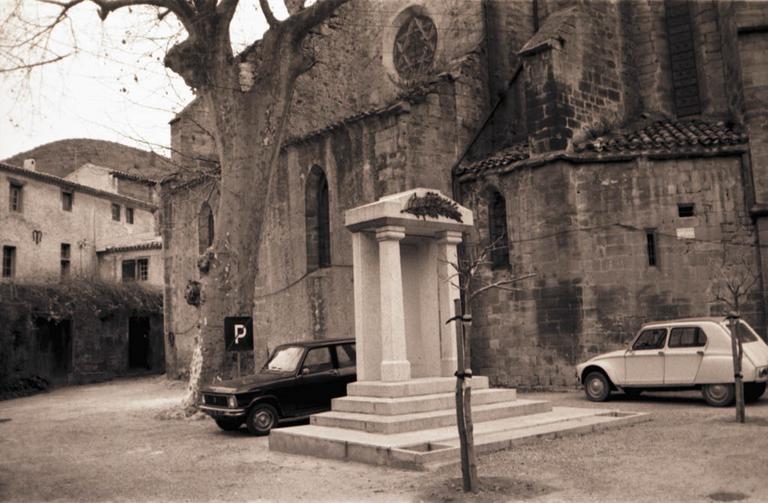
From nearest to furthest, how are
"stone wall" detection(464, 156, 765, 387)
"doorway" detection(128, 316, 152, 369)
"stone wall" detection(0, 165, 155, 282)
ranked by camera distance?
"stone wall" detection(464, 156, 765, 387), "stone wall" detection(0, 165, 155, 282), "doorway" detection(128, 316, 152, 369)

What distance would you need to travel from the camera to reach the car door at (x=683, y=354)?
12039mm

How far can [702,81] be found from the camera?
57.8 ft

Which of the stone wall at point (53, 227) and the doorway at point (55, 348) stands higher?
the stone wall at point (53, 227)

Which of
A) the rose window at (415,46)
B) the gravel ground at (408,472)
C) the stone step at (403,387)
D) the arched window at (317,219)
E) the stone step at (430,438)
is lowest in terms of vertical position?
the gravel ground at (408,472)

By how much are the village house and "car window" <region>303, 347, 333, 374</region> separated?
1559 centimetres

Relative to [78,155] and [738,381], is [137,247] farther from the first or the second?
[738,381]

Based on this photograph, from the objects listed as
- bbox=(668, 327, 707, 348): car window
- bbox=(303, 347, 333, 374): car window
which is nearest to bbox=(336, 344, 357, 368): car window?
bbox=(303, 347, 333, 374): car window

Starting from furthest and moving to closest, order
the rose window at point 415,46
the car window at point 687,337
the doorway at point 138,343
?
the doorway at point 138,343
the rose window at point 415,46
the car window at point 687,337

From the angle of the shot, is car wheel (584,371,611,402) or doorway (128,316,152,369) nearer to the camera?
car wheel (584,371,611,402)

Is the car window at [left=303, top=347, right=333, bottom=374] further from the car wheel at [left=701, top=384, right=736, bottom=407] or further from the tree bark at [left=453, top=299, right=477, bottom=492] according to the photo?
the car wheel at [left=701, top=384, right=736, bottom=407]

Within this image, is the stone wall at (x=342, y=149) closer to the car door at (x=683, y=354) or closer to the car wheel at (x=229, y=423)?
the car door at (x=683, y=354)

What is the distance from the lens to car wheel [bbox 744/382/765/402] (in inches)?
456

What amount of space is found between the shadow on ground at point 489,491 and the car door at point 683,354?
644cm

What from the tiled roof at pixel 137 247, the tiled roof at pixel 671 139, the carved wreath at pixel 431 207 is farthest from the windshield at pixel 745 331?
the tiled roof at pixel 137 247
